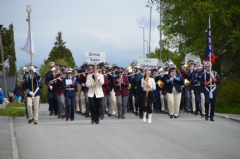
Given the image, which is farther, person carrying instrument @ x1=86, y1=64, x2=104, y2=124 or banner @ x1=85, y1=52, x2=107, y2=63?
banner @ x1=85, y1=52, x2=107, y2=63

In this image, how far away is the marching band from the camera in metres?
23.2

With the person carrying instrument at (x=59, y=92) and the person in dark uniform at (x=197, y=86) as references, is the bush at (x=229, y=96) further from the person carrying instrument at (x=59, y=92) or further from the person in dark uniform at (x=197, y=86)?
the person carrying instrument at (x=59, y=92)

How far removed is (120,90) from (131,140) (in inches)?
380

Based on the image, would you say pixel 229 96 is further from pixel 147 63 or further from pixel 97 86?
pixel 97 86

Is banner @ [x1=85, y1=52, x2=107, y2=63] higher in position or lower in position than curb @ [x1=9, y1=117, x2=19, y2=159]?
higher

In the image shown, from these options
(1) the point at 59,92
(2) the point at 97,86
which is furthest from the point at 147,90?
(1) the point at 59,92

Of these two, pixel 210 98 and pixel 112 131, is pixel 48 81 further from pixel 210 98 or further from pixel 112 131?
pixel 112 131

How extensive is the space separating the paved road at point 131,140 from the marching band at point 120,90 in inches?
46.1

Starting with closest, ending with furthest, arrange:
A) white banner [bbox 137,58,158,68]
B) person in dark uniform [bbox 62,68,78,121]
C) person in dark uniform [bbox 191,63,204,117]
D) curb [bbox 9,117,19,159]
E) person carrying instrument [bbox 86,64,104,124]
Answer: curb [bbox 9,117,19,159]
person carrying instrument [bbox 86,64,104,124]
person in dark uniform [bbox 62,68,78,121]
white banner [bbox 137,58,158,68]
person in dark uniform [bbox 191,63,204,117]

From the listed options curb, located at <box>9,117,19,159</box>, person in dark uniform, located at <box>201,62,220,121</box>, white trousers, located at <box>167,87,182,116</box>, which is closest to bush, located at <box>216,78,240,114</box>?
white trousers, located at <box>167,87,182,116</box>

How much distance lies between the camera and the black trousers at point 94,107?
2258cm

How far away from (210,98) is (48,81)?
21.6ft

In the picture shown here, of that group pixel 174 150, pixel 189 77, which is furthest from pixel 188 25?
pixel 174 150

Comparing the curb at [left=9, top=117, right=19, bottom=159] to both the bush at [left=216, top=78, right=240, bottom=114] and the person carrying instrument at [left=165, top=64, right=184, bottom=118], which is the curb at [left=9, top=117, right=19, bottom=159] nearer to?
the person carrying instrument at [left=165, top=64, right=184, bottom=118]
